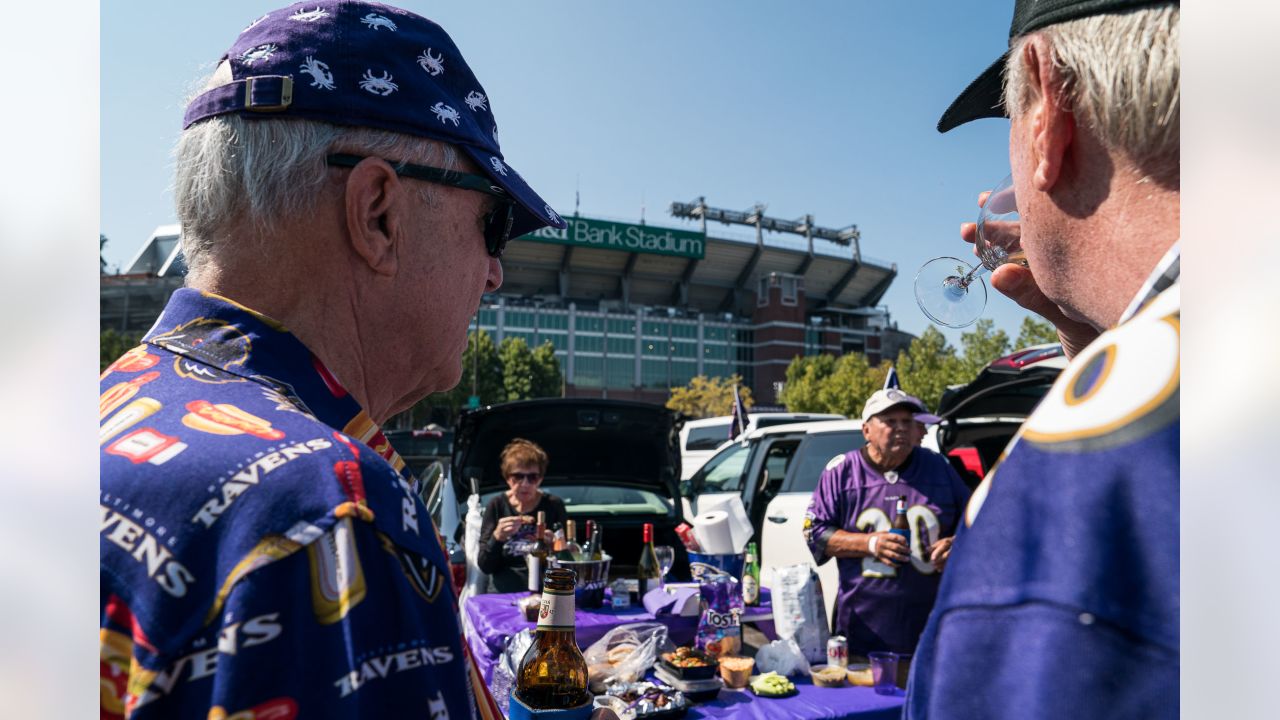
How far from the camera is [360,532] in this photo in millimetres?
702

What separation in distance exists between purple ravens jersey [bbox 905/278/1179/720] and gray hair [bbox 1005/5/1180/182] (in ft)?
0.66

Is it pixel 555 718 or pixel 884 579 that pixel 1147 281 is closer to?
pixel 555 718

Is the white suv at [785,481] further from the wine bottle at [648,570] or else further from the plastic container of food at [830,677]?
the plastic container of food at [830,677]

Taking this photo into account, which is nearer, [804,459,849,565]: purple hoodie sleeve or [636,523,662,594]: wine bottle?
[636,523,662,594]: wine bottle

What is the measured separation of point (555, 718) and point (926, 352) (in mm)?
37350

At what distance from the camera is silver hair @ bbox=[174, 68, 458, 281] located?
1067 mm

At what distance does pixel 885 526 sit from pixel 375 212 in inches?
154

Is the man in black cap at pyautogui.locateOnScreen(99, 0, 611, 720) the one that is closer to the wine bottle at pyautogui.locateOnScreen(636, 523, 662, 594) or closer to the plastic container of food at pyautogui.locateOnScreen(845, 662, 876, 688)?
the plastic container of food at pyautogui.locateOnScreen(845, 662, 876, 688)

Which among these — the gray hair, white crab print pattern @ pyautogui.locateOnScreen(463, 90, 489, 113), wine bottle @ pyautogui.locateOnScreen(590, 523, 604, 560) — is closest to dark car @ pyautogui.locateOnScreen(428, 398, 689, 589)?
wine bottle @ pyautogui.locateOnScreen(590, 523, 604, 560)

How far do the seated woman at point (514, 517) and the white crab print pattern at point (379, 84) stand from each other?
13.8 ft

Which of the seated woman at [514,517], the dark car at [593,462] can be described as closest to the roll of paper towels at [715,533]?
the seated woman at [514,517]

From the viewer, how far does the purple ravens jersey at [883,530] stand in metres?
4.09

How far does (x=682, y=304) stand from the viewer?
262 ft
